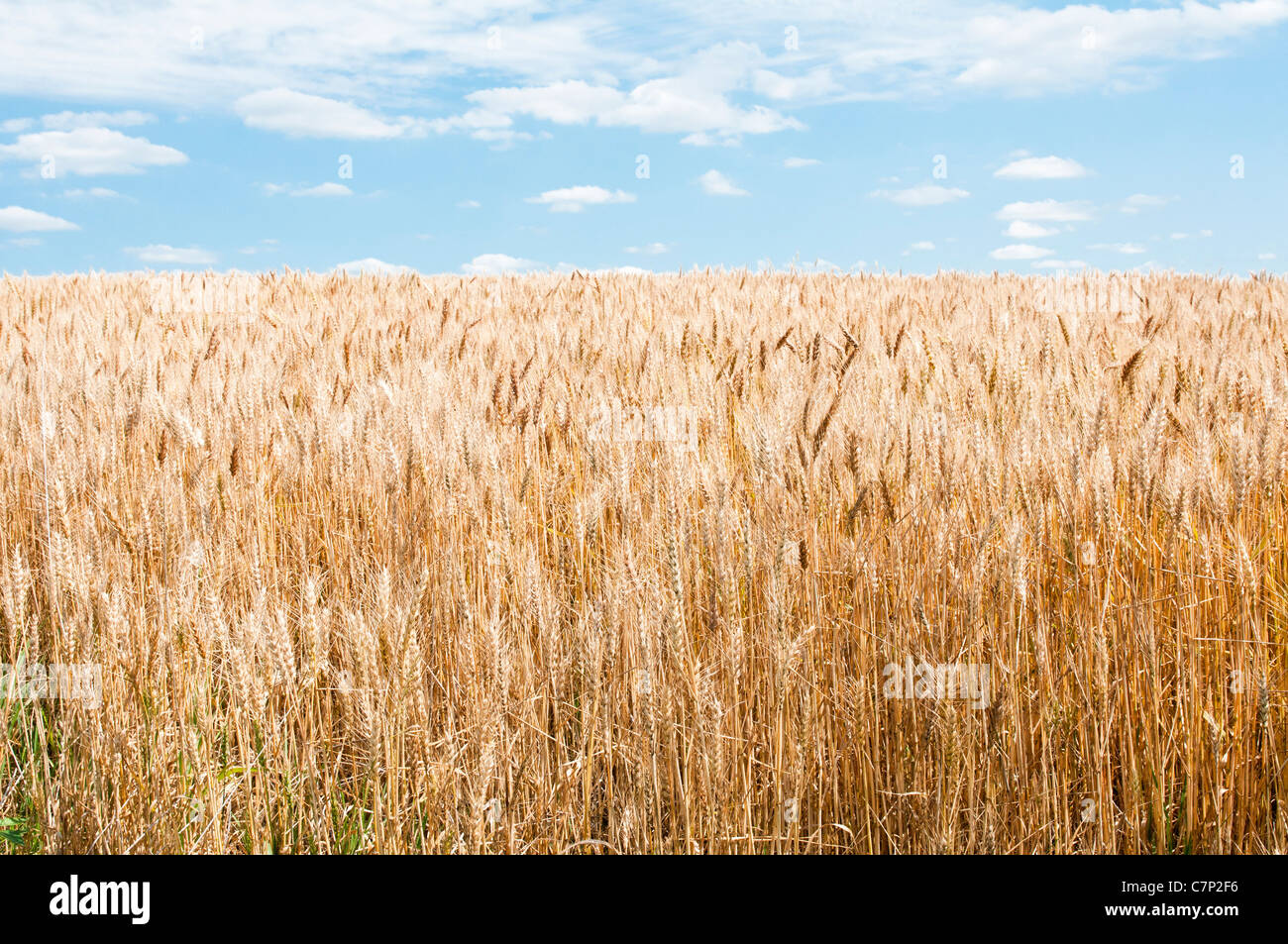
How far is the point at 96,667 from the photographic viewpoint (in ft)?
4.98

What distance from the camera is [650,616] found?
1469 millimetres

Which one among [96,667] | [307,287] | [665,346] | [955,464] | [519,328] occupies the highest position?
[307,287]

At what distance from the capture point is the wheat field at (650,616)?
1410mm

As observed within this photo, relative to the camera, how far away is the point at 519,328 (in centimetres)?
500

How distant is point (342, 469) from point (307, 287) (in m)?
6.38

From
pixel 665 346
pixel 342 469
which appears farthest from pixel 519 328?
pixel 342 469

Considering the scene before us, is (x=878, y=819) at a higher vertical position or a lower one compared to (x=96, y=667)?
lower

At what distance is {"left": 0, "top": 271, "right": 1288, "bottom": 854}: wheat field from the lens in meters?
1.41

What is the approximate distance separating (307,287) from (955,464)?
7431 mm
